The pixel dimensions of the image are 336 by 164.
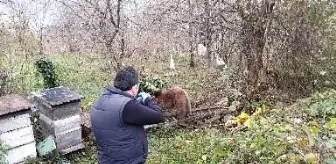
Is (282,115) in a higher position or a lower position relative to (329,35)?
lower

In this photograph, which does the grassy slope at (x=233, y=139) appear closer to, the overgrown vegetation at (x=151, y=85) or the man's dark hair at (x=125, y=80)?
the overgrown vegetation at (x=151, y=85)

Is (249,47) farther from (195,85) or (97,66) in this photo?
(97,66)

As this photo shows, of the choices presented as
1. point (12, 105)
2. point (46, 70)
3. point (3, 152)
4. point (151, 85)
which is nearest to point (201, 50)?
point (151, 85)

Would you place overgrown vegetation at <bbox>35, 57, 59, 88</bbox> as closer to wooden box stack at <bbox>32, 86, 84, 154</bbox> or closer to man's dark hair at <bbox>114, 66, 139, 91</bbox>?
wooden box stack at <bbox>32, 86, 84, 154</bbox>

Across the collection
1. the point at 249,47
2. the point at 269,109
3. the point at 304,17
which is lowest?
the point at 269,109

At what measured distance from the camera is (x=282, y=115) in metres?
6.71

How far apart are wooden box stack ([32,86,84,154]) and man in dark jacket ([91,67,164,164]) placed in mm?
3593

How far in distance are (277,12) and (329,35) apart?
1.19m

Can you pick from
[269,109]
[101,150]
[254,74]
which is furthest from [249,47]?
[101,150]

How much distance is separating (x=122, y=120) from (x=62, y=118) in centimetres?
406

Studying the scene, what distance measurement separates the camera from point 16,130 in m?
7.38

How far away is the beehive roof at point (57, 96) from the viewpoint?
7961mm

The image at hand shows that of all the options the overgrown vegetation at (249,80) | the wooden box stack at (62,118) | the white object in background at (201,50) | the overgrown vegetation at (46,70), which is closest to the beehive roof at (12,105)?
the wooden box stack at (62,118)

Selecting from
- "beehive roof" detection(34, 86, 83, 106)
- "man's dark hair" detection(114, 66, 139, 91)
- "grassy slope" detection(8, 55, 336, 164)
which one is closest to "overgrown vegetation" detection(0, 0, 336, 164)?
"grassy slope" detection(8, 55, 336, 164)
